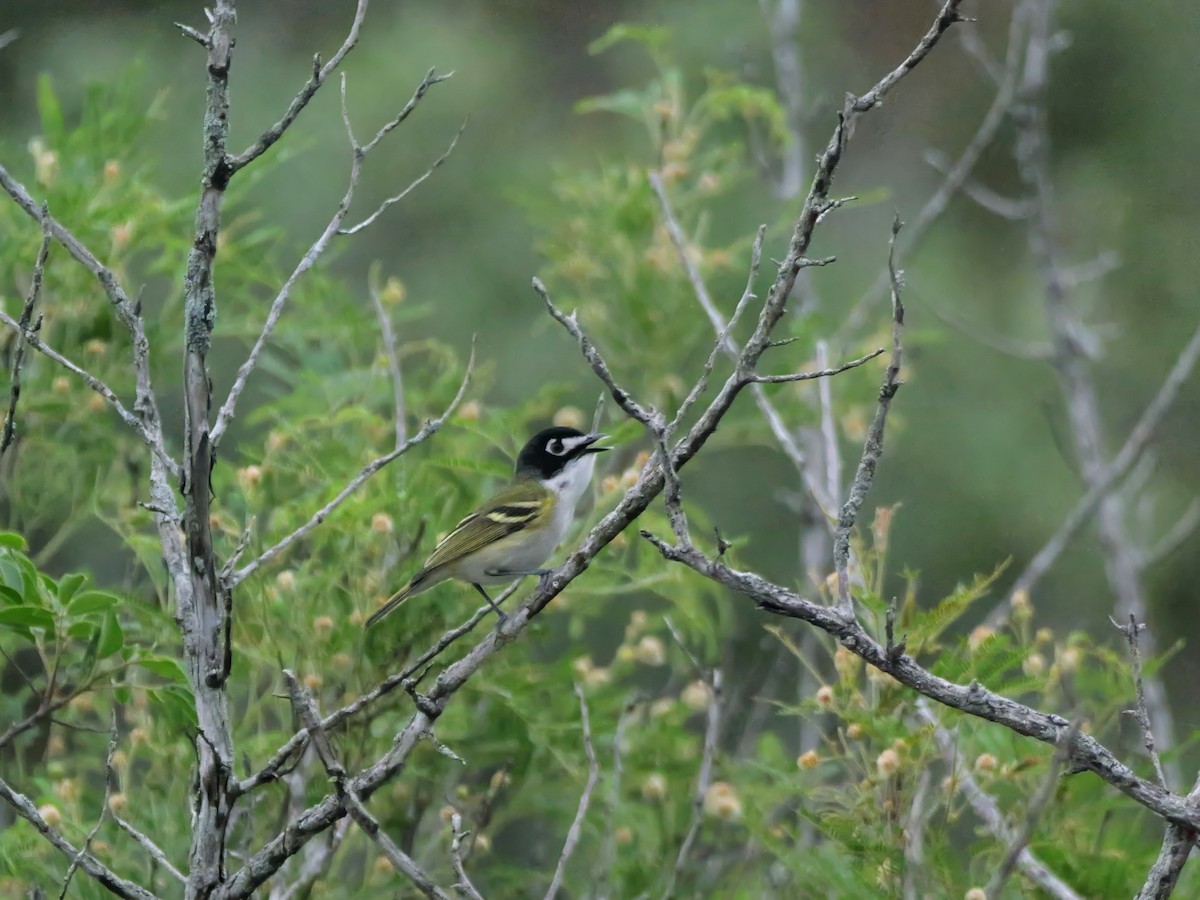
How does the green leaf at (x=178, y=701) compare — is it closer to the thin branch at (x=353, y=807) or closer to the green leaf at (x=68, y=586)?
the green leaf at (x=68, y=586)

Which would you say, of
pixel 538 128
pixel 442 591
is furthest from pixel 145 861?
pixel 538 128

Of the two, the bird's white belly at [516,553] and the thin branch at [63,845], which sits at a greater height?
the bird's white belly at [516,553]

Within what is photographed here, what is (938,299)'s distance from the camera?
8.69 metres

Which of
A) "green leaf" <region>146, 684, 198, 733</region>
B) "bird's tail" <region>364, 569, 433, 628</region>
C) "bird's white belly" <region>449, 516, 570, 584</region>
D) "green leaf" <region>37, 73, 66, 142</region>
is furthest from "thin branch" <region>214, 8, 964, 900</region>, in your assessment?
"green leaf" <region>37, 73, 66, 142</region>

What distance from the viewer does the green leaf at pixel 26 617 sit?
2.60 meters

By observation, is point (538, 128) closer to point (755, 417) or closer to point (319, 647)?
point (755, 417)

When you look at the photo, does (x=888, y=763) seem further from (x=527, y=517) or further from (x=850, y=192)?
(x=850, y=192)

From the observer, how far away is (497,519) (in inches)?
181

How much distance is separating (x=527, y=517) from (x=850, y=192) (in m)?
5.11

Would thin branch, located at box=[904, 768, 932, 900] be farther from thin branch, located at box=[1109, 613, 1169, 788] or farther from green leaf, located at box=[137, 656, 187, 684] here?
green leaf, located at box=[137, 656, 187, 684]

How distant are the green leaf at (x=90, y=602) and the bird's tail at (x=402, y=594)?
36.6 inches

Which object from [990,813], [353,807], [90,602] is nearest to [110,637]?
[90,602]

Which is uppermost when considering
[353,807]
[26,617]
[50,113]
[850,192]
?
[850,192]

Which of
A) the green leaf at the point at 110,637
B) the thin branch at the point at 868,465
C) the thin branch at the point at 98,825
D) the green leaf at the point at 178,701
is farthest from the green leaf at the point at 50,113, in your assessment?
the thin branch at the point at 868,465
